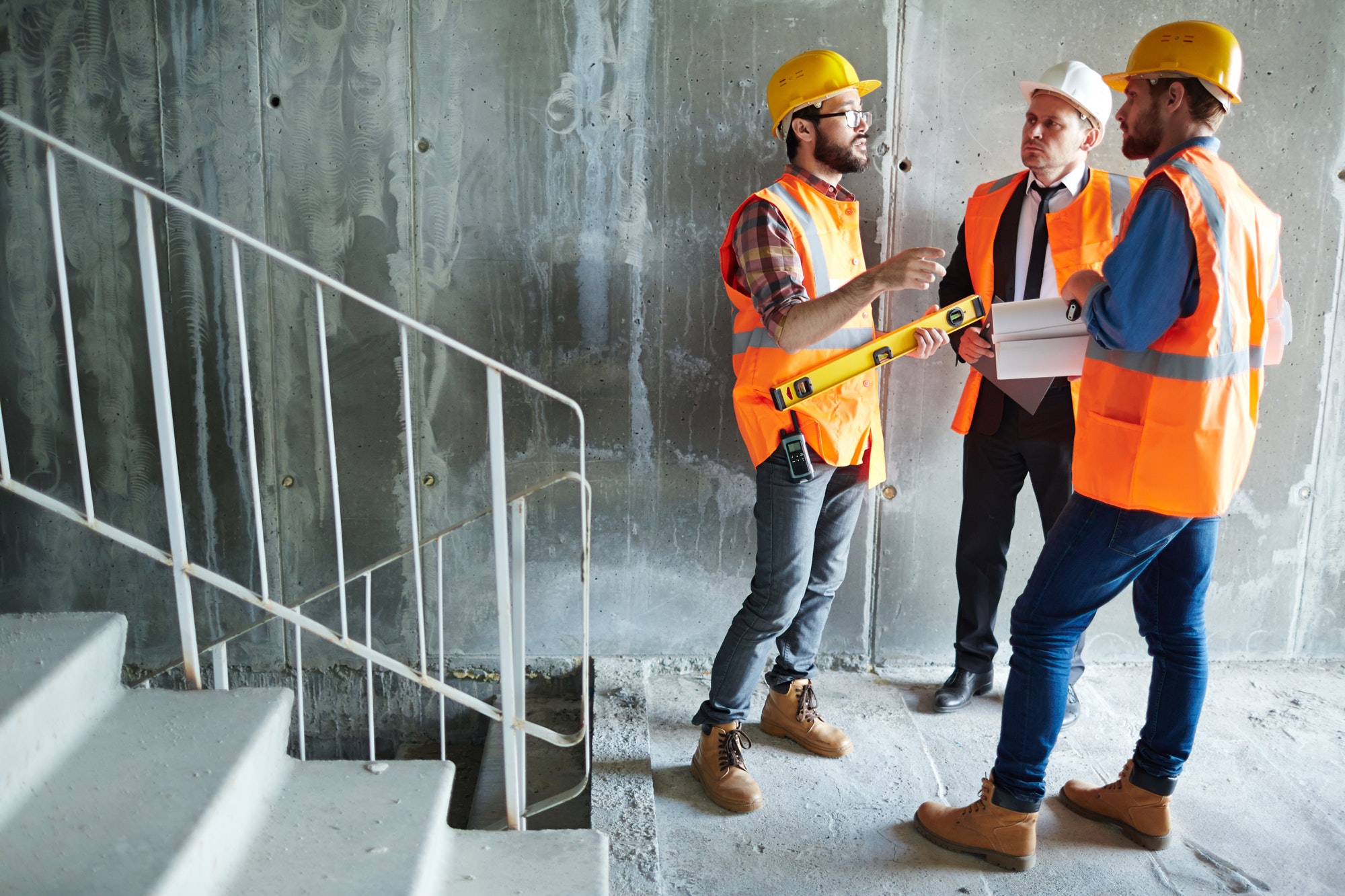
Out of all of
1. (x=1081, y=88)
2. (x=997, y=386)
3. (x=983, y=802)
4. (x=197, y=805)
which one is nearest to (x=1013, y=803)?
(x=983, y=802)

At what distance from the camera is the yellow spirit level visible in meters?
2.32

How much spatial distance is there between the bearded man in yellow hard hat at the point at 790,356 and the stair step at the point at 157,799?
108cm

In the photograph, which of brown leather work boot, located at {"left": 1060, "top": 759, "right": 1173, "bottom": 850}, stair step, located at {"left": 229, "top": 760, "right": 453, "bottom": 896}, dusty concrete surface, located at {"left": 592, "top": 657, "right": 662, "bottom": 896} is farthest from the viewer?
brown leather work boot, located at {"left": 1060, "top": 759, "right": 1173, "bottom": 850}

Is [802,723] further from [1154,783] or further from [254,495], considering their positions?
[254,495]

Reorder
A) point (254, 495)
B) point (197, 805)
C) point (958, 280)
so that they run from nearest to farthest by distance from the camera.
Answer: point (197, 805) → point (254, 495) → point (958, 280)

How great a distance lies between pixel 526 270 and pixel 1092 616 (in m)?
1.89

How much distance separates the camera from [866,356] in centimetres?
232

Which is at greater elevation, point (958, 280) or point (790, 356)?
point (958, 280)

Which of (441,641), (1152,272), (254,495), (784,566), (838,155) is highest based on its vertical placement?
(838,155)

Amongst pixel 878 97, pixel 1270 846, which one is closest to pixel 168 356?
pixel 878 97

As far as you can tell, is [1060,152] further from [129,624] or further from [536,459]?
[129,624]

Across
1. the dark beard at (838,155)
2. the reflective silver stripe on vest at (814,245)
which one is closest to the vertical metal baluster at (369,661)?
the reflective silver stripe on vest at (814,245)

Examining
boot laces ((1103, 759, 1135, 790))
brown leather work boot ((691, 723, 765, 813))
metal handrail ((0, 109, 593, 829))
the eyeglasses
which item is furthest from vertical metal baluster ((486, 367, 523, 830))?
boot laces ((1103, 759, 1135, 790))

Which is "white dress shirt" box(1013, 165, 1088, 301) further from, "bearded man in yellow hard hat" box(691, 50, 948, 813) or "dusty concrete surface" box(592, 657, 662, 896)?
"dusty concrete surface" box(592, 657, 662, 896)
